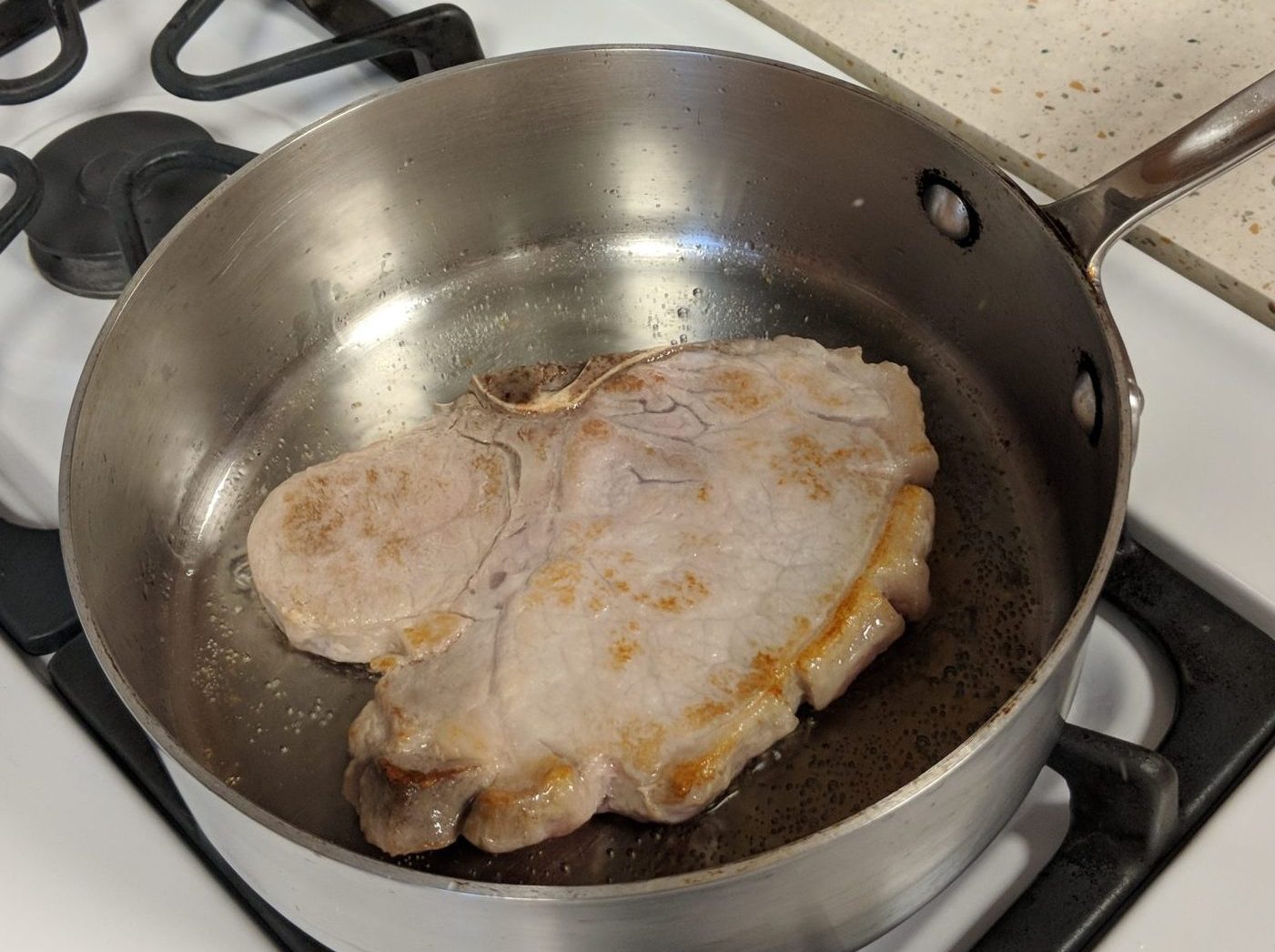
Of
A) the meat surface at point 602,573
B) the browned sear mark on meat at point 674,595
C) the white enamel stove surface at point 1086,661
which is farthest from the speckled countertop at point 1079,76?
the browned sear mark on meat at point 674,595

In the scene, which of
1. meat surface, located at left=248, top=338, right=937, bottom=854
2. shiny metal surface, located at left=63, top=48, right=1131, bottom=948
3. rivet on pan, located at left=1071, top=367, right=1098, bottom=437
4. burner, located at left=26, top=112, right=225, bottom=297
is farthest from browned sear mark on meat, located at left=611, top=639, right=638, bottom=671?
burner, located at left=26, top=112, right=225, bottom=297

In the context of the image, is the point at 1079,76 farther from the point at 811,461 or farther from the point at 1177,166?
the point at 811,461

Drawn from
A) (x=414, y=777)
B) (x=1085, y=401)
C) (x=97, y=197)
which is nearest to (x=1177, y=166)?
(x=1085, y=401)

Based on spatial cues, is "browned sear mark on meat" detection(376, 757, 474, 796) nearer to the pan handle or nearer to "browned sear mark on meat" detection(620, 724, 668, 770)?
"browned sear mark on meat" detection(620, 724, 668, 770)

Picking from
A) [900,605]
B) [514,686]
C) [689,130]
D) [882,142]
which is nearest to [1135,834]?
[900,605]

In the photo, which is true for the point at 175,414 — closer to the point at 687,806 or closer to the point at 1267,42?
the point at 687,806
